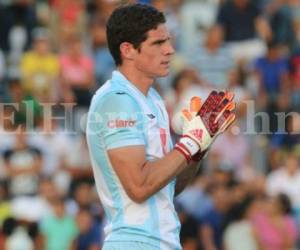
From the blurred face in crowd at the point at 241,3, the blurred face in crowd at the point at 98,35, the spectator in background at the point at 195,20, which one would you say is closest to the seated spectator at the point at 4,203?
the blurred face in crowd at the point at 98,35

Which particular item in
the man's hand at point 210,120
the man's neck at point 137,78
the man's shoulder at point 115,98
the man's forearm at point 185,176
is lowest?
the man's forearm at point 185,176

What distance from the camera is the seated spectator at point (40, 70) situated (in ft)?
44.5

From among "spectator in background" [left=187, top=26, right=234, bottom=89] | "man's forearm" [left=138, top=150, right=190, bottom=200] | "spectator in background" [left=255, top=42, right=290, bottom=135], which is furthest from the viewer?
"spectator in background" [left=187, top=26, right=234, bottom=89]

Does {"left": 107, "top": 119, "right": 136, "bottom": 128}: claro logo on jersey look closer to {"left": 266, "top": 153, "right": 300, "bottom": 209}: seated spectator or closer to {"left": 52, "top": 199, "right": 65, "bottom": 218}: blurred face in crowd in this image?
{"left": 52, "top": 199, "right": 65, "bottom": 218}: blurred face in crowd

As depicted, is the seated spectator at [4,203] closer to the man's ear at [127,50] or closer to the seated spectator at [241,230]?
the seated spectator at [241,230]

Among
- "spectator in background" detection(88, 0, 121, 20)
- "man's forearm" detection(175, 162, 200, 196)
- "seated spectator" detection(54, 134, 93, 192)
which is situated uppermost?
"spectator in background" detection(88, 0, 121, 20)

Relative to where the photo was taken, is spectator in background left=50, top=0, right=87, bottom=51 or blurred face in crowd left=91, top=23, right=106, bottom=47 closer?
blurred face in crowd left=91, top=23, right=106, bottom=47

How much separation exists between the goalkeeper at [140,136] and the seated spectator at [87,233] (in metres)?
5.72

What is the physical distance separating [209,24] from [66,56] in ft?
6.83

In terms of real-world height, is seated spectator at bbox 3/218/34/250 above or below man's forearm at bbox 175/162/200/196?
below

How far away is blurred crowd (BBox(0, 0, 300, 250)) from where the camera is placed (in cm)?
1165

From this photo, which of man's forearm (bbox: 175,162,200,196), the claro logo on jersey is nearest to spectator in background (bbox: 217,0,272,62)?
man's forearm (bbox: 175,162,200,196)

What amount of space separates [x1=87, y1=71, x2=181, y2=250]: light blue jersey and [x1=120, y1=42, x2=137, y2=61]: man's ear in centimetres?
14

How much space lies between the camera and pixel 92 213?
11.7m
